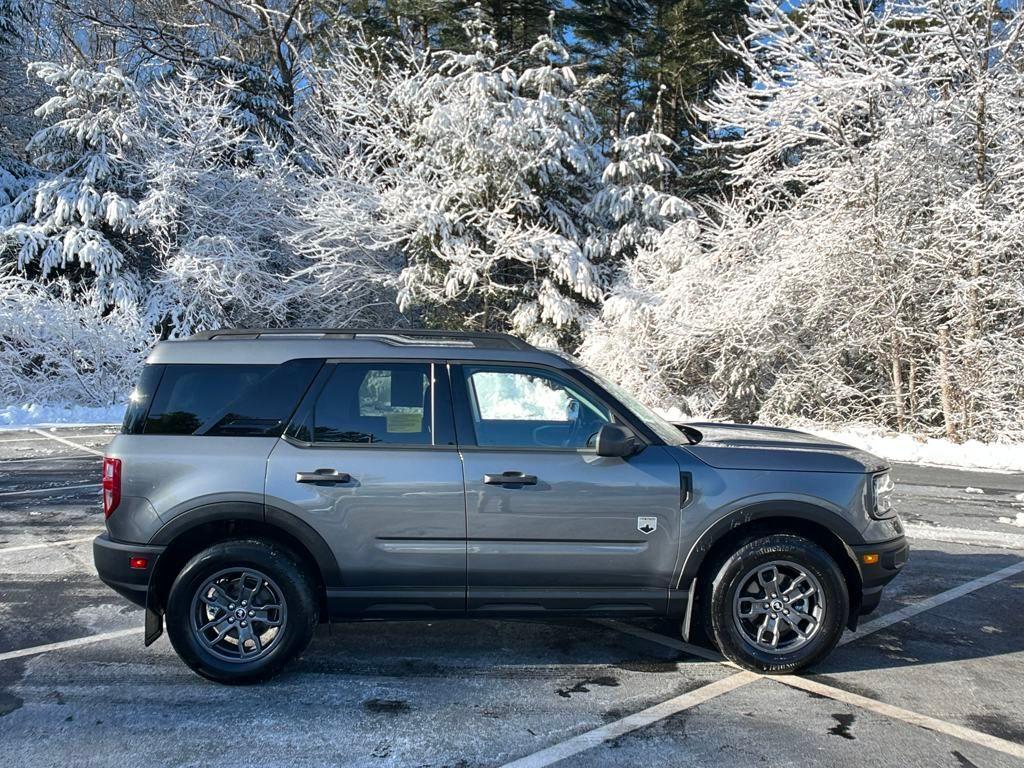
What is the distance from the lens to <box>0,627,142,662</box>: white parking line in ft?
15.0

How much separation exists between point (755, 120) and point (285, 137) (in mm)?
15509

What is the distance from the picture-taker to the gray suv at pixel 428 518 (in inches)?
164

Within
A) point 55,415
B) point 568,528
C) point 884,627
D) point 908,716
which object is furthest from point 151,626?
point 55,415

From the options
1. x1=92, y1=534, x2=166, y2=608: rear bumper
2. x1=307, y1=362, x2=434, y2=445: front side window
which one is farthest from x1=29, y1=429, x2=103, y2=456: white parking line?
x1=307, y1=362, x2=434, y2=445: front side window

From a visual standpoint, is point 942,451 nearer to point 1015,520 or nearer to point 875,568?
point 1015,520

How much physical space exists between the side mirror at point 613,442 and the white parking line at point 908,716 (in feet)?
4.83

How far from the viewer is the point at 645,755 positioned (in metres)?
3.45

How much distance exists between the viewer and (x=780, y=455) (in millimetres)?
4379

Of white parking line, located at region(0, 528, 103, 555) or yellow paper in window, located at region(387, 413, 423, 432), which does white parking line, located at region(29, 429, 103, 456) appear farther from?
yellow paper in window, located at region(387, 413, 423, 432)

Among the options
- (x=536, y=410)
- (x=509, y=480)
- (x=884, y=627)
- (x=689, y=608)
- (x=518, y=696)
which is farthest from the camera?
(x=884, y=627)

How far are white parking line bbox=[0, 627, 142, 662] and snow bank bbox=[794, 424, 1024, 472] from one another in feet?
35.3

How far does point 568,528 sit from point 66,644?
10.1ft

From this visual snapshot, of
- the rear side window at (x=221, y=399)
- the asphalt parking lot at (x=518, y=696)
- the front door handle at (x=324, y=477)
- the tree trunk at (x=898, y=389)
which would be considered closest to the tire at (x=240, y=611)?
the asphalt parking lot at (x=518, y=696)

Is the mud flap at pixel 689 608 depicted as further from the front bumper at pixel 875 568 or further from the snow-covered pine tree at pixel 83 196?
the snow-covered pine tree at pixel 83 196
